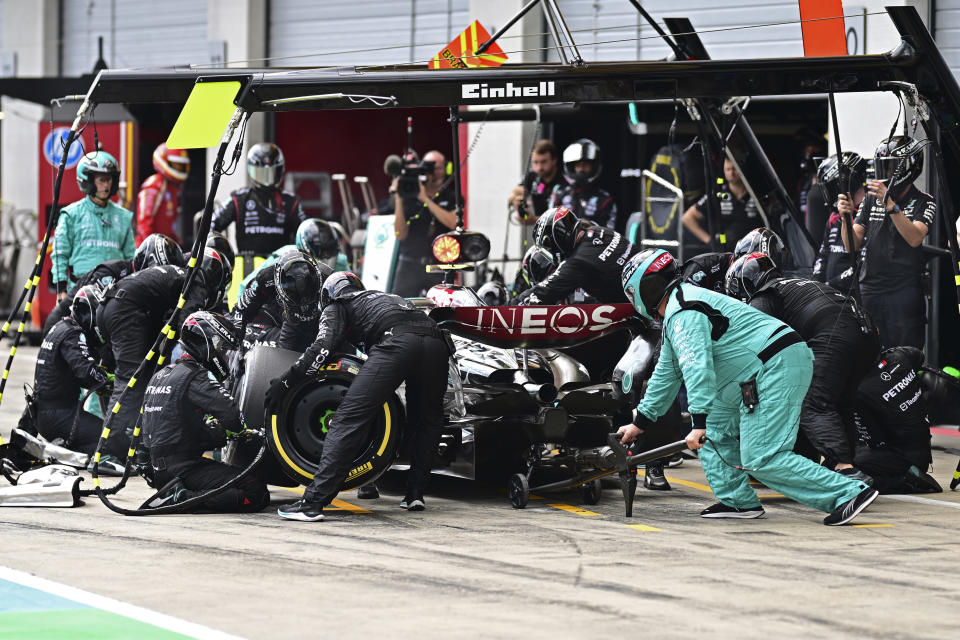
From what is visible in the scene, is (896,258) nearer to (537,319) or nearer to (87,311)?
(537,319)

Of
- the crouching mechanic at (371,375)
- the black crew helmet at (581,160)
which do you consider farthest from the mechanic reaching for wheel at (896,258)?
the crouching mechanic at (371,375)

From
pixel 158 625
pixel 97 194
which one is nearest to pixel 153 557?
pixel 158 625

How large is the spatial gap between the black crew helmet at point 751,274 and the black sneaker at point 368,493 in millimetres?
2760

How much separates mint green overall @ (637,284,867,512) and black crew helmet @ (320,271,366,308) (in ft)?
6.32

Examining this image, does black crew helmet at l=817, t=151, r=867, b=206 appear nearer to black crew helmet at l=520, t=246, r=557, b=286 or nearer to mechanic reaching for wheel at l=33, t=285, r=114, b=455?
black crew helmet at l=520, t=246, r=557, b=286

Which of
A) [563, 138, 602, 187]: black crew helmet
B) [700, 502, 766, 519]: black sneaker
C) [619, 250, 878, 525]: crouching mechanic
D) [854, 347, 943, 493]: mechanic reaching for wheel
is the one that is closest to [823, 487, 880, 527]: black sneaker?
[619, 250, 878, 525]: crouching mechanic

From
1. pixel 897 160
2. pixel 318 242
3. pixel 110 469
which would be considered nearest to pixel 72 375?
pixel 110 469

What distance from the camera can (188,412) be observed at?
8570 mm

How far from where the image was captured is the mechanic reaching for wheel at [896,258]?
11.6 meters

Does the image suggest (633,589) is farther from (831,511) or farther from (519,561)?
(831,511)

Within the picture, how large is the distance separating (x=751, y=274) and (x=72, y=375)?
5.10 m

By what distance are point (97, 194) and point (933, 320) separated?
25.9ft

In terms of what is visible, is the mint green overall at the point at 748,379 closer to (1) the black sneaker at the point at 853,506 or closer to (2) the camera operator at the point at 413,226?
(1) the black sneaker at the point at 853,506

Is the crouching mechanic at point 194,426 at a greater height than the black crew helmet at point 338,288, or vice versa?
the black crew helmet at point 338,288
